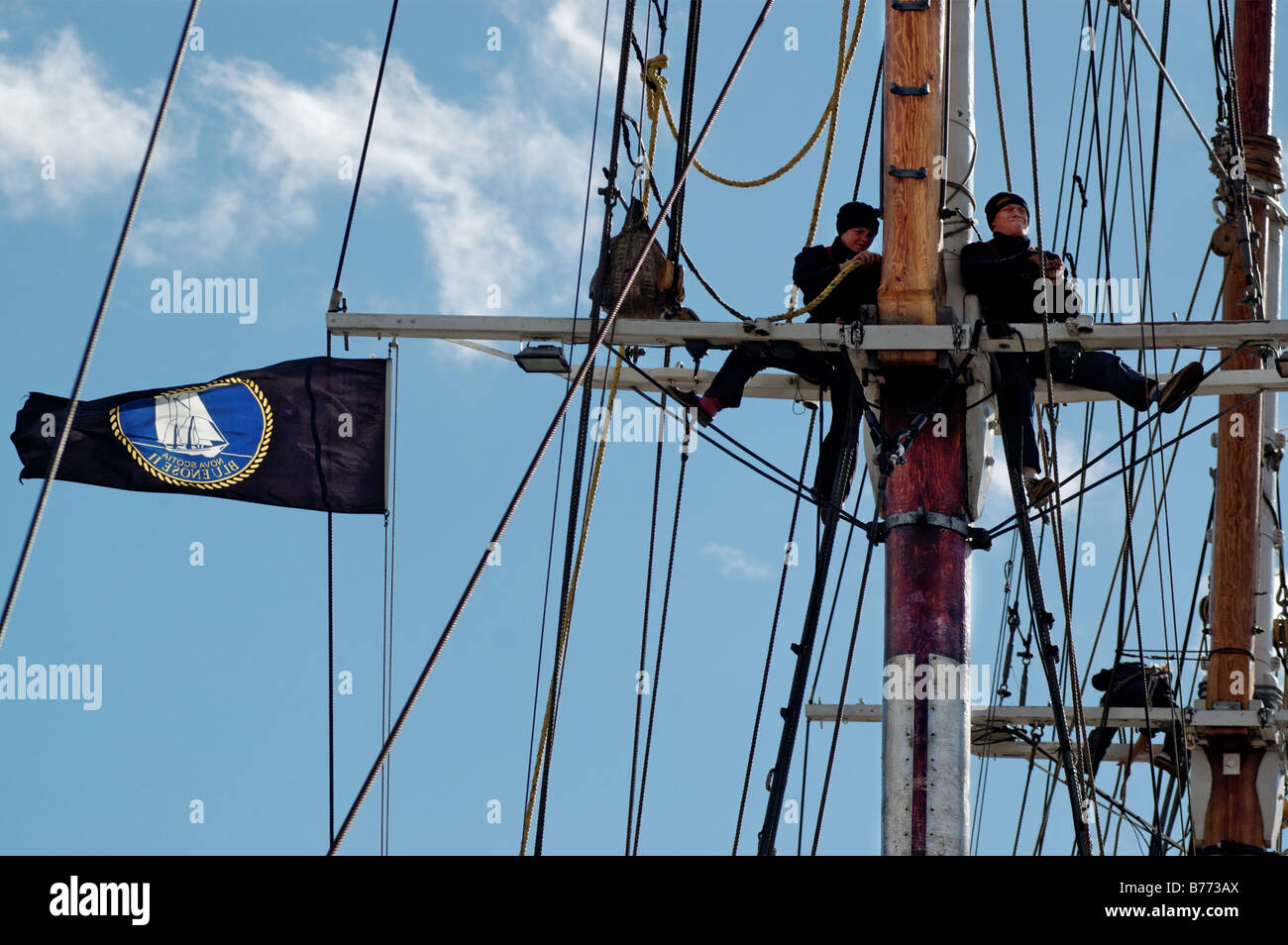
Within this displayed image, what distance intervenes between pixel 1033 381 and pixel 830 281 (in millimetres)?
1303

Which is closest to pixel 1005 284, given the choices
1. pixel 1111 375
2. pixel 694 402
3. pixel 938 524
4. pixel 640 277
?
pixel 1111 375

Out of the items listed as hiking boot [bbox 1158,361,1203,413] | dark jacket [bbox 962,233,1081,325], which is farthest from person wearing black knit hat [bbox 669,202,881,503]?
hiking boot [bbox 1158,361,1203,413]

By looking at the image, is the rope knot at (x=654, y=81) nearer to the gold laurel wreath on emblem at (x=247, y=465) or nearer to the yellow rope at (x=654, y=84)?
the yellow rope at (x=654, y=84)

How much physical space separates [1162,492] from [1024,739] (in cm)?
440

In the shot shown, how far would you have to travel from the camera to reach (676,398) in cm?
1326

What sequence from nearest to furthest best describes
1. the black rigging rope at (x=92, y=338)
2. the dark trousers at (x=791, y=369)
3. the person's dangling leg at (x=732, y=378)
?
the black rigging rope at (x=92, y=338) < the dark trousers at (x=791, y=369) < the person's dangling leg at (x=732, y=378)

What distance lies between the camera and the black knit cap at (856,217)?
507 inches

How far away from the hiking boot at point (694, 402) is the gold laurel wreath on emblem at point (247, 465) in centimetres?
242

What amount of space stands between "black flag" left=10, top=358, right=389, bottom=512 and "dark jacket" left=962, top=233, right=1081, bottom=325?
11.2ft

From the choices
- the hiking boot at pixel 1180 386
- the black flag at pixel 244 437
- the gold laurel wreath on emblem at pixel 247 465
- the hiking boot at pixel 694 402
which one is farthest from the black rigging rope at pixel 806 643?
the gold laurel wreath on emblem at pixel 247 465

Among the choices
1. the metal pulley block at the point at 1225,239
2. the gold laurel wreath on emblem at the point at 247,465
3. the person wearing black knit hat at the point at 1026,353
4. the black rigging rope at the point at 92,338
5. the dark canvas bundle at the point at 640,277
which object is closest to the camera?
the black rigging rope at the point at 92,338

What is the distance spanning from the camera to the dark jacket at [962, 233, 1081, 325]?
12273mm
